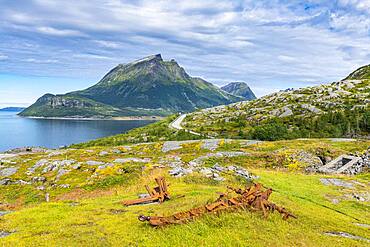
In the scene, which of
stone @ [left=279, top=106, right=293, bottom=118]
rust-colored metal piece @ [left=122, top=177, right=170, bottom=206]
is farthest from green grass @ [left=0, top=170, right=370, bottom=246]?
stone @ [left=279, top=106, right=293, bottom=118]

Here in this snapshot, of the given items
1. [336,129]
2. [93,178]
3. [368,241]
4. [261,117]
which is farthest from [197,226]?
[261,117]

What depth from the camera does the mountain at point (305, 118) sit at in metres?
119

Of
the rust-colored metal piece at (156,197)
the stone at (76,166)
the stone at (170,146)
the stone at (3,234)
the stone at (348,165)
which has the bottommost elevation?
the stone at (170,146)

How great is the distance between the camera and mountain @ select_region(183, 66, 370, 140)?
11875 cm

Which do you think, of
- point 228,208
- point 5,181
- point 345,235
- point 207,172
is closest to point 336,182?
point 207,172

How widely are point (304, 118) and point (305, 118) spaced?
0.45m

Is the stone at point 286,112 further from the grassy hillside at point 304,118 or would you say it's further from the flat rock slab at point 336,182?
the flat rock slab at point 336,182

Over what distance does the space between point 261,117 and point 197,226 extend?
154255 mm

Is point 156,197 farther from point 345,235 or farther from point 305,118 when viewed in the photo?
point 305,118

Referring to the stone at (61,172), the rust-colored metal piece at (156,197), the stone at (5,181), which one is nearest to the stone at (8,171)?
the stone at (5,181)

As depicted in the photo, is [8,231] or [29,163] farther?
[29,163]

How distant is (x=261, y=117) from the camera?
161m

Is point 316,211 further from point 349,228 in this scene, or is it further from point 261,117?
point 261,117

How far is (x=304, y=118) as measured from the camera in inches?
5733
